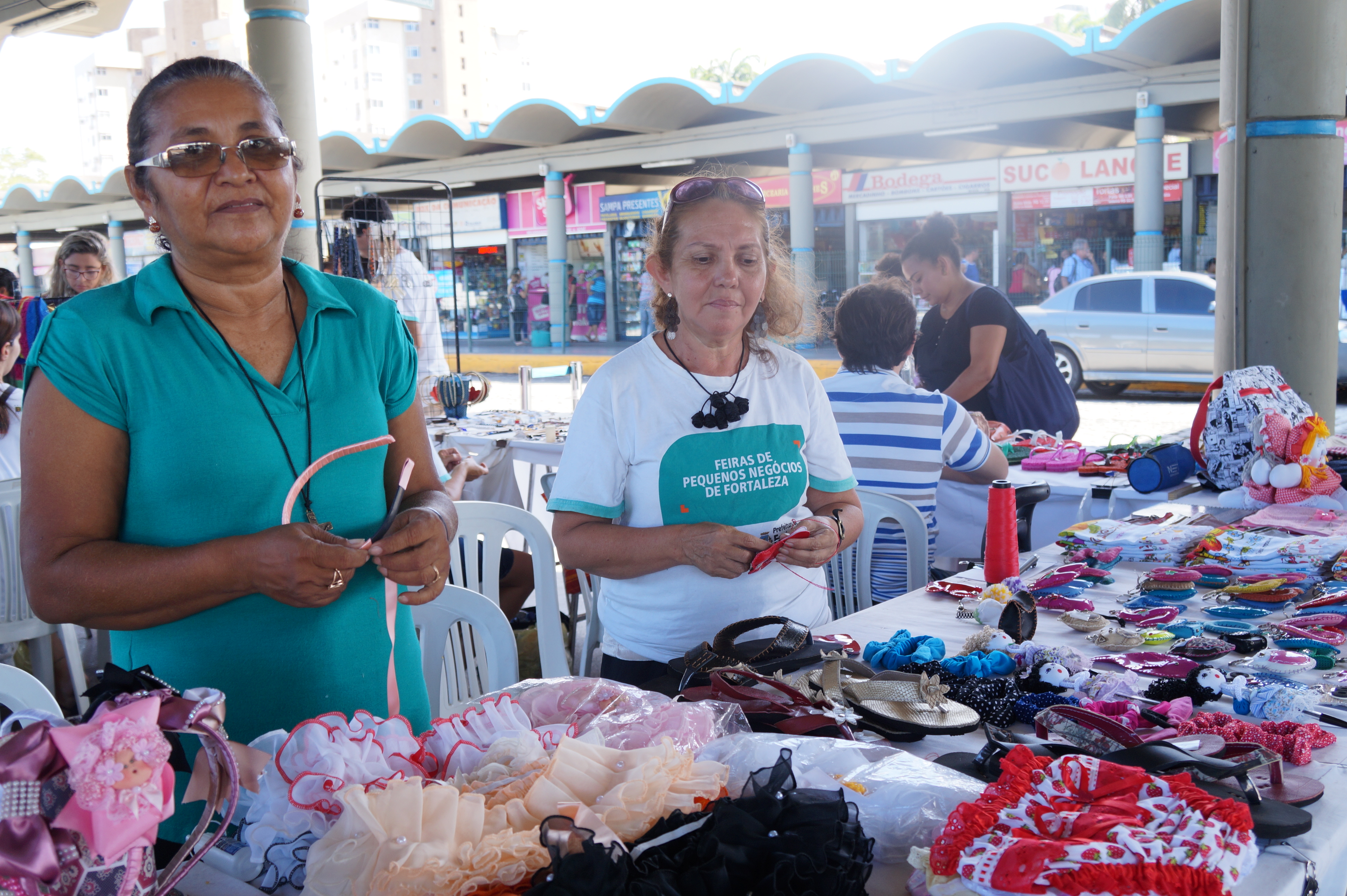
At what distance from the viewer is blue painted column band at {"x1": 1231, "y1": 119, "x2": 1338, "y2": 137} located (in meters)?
4.65

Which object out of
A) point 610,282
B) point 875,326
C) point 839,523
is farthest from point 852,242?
point 839,523

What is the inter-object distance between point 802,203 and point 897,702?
1688 cm

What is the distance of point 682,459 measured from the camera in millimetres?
2277

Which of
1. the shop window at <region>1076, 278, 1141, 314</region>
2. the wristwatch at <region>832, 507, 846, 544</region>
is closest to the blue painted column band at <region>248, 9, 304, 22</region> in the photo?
the wristwatch at <region>832, 507, 846, 544</region>

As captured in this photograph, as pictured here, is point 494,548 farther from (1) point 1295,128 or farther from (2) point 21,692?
(1) point 1295,128

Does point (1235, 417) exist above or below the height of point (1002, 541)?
above

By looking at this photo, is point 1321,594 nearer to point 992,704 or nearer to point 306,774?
point 992,704

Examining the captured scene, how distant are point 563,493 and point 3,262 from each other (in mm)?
37599

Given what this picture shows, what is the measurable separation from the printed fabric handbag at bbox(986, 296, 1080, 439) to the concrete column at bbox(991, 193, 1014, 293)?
12800mm

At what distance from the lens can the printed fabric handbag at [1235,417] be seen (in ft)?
12.2

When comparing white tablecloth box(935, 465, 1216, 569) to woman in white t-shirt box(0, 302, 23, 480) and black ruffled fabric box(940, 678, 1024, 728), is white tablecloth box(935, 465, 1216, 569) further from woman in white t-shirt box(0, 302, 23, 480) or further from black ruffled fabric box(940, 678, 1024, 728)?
woman in white t-shirt box(0, 302, 23, 480)

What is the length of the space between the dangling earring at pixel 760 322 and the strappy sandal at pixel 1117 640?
3.48 feet

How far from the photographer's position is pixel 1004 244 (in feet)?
58.9

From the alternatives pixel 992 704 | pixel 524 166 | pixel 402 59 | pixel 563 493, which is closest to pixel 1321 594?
pixel 992 704
